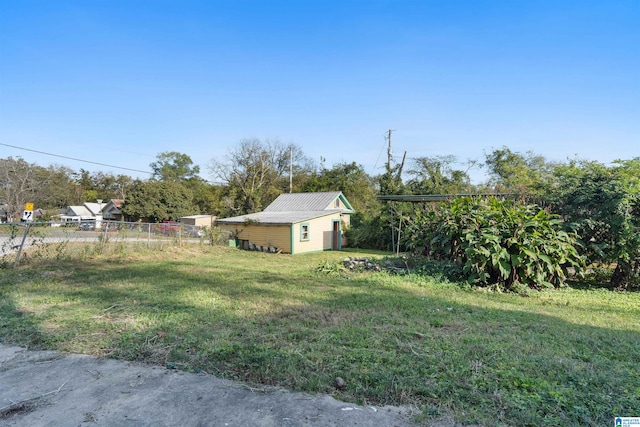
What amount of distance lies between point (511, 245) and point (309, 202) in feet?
50.4

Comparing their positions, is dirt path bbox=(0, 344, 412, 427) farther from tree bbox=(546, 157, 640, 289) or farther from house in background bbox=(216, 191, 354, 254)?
house in background bbox=(216, 191, 354, 254)

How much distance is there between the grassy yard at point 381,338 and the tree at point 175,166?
50675 mm

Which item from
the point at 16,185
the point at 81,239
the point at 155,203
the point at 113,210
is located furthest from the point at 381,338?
the point at 113,210

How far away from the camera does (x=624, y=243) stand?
7.40m

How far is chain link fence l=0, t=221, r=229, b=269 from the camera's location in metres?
9.38

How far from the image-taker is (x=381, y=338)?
12.8 ft

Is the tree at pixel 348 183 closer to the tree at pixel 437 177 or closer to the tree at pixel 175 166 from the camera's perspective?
the tree at pixel 437 177

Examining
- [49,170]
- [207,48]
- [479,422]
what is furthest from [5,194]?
[479,422]

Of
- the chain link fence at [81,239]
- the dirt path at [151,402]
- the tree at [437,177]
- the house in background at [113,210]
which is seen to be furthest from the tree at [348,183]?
the house in background at [113,210]

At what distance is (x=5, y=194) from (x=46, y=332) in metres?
43.4

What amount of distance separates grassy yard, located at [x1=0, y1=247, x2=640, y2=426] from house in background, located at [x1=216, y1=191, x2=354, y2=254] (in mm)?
9803

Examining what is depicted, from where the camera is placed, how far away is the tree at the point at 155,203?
3716 cm

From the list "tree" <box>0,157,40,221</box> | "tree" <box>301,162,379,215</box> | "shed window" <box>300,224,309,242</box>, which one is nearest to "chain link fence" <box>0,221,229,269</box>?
"shed window" <box>300,224,309,242</box>

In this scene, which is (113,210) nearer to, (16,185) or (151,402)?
(16,185)
